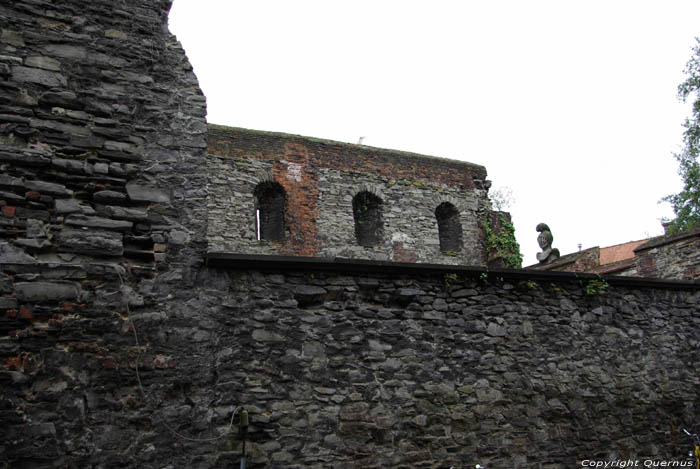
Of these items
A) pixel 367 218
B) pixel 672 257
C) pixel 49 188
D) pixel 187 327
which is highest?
pixel 367 218

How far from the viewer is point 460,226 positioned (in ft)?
50.7

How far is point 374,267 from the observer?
18.9 ft

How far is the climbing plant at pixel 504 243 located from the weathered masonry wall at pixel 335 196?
233 mm

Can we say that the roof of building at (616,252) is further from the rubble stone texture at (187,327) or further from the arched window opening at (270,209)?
the rubble stone texture at (187,327)

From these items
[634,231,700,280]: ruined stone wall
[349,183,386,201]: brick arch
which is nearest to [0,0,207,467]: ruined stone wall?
[634,231,700,280]: ruined stone wall

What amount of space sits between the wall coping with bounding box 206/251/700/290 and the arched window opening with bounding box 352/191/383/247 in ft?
24.9

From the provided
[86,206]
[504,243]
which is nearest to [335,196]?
[504,243]

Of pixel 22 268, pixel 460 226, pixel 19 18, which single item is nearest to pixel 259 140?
pixel 460 226

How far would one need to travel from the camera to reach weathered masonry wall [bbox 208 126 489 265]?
511 inches

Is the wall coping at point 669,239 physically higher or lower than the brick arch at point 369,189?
lower

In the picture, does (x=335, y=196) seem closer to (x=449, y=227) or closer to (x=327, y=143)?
(x=327, y=143)

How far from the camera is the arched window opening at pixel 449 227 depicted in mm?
15430

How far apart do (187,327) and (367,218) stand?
33.2 ft

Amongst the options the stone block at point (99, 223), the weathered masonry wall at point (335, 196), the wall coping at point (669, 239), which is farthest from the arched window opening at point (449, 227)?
the stone block at point (99, 223)
